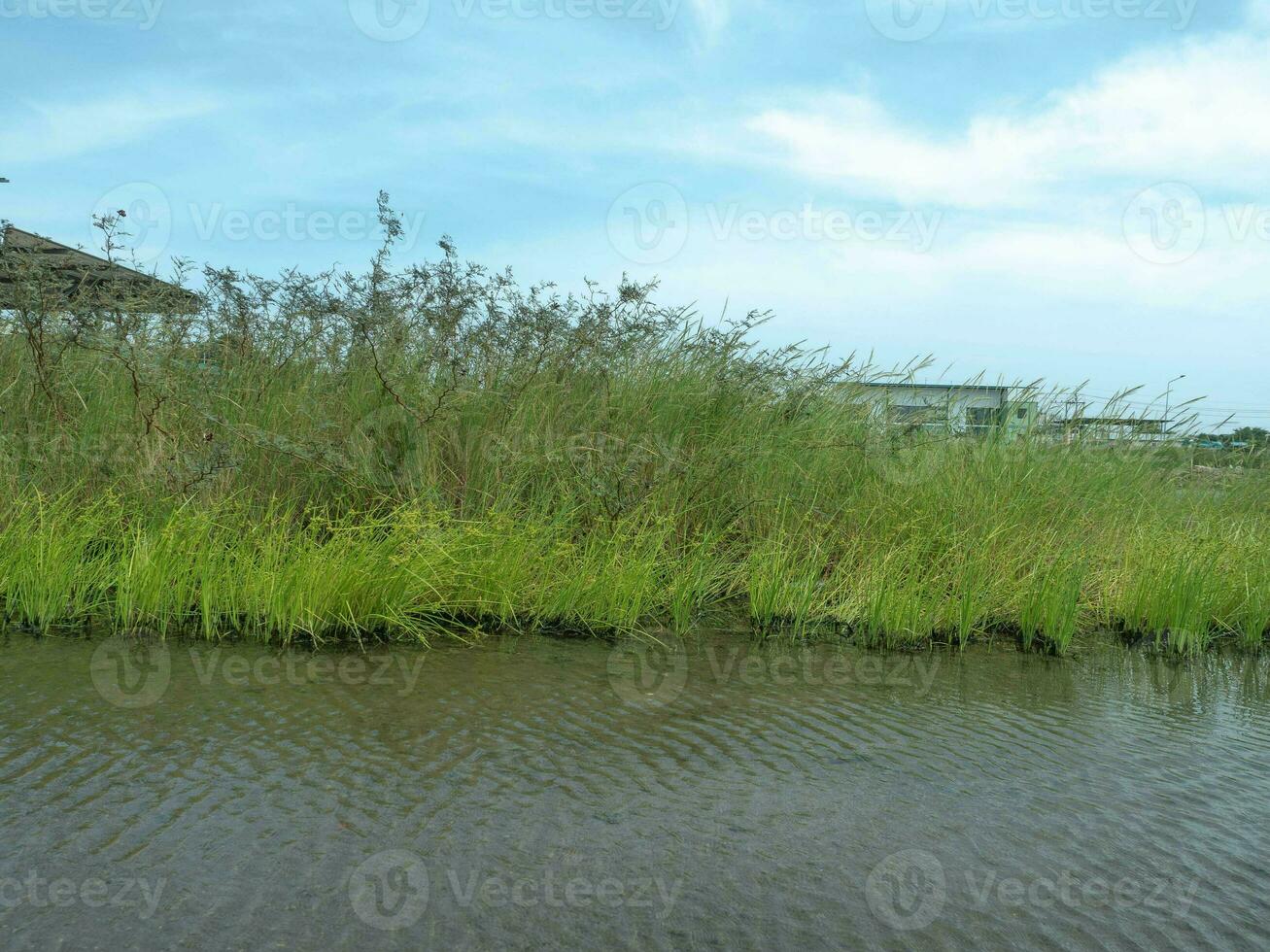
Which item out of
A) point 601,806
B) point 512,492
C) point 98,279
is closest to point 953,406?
point 512,492

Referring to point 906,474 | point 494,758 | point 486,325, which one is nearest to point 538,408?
point 486,325

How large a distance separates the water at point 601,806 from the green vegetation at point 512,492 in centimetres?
61

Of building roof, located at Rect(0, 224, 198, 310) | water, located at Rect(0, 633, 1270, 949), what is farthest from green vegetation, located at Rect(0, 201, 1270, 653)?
water, located at Rect(0, 633, 1270, 949)

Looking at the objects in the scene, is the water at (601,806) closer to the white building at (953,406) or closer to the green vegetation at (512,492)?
the green vegetation at (512,492)

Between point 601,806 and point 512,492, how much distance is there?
3.26 m

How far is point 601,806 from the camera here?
2.65 m

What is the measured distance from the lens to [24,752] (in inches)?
114

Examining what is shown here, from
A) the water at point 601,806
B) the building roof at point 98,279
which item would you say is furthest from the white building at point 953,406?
the building roof at point 98,279

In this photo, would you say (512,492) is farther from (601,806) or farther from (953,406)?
(953,406)

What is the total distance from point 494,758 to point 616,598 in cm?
194

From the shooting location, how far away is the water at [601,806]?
208 centimetres

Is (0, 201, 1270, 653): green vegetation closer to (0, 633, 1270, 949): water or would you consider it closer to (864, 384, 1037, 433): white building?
(864, 384, 1037, 433): white building

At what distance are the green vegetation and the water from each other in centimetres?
61

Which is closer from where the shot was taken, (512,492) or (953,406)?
(512,492)
